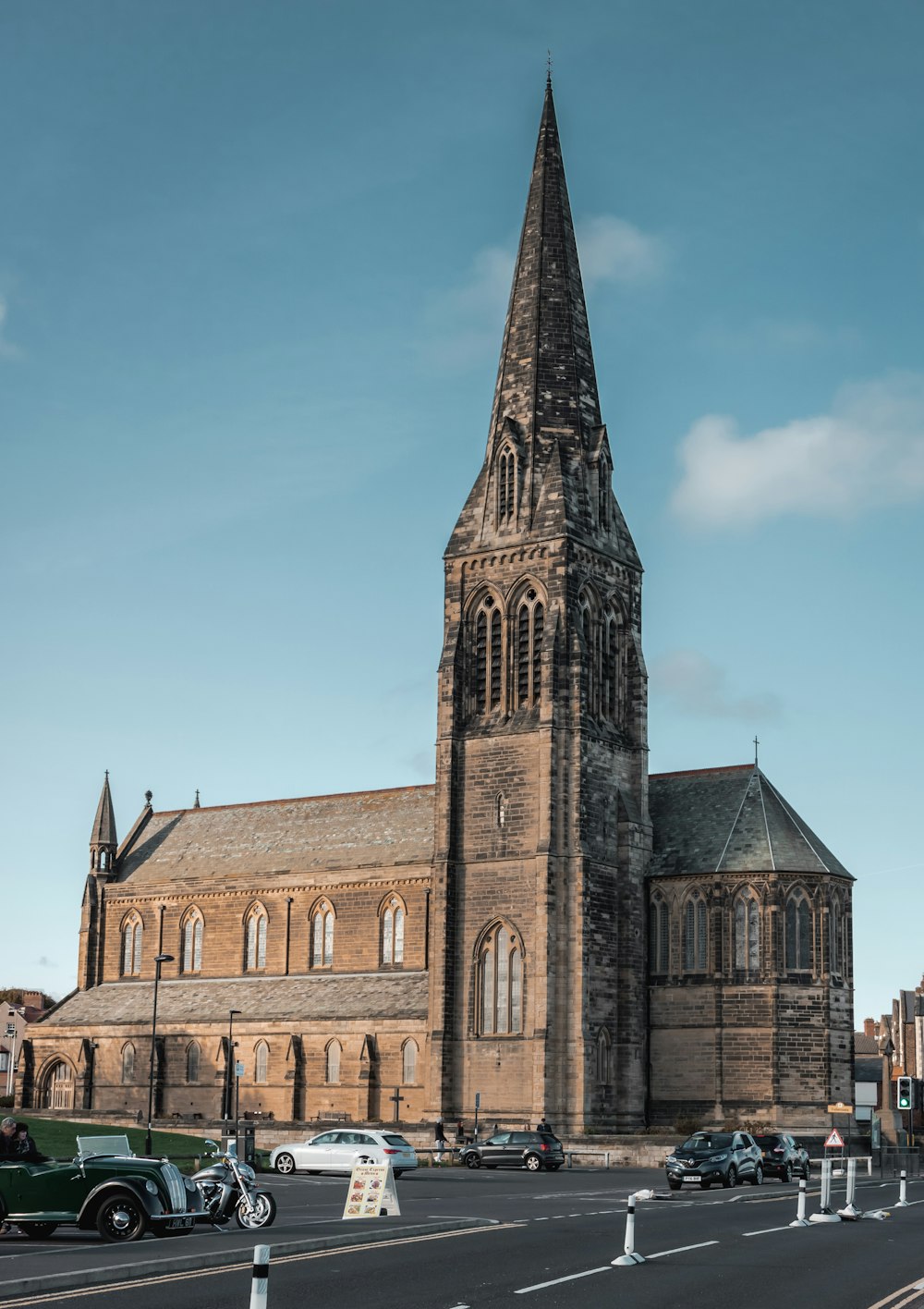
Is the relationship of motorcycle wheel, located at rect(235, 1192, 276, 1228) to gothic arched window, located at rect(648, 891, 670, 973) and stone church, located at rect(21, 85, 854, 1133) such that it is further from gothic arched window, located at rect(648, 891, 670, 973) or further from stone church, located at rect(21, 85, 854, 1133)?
gothic arched window, located at rect(648, 891, 670, 973)

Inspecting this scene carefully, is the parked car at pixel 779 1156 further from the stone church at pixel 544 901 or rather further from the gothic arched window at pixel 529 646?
the gothic arched window at pixel 529 646

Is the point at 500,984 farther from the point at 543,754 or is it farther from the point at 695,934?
the point at 543,754

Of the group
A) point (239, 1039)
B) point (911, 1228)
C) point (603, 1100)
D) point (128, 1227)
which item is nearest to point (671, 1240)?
point (911, 1228)

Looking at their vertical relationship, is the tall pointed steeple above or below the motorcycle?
above

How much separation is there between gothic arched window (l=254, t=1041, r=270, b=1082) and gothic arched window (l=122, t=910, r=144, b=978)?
12932 mm

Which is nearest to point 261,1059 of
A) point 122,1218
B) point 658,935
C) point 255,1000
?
point 255,1000

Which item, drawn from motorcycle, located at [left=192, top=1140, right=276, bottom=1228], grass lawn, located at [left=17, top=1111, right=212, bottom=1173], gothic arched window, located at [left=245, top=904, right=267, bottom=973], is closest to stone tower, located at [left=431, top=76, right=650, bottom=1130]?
grass lawn, located at [left=17, top=1111, right=212, bottom=1173]

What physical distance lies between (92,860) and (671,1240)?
2619 inches

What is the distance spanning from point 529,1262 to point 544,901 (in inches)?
1705

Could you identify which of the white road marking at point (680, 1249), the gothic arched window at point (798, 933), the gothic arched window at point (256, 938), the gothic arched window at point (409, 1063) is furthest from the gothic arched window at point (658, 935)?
the white road marking at point (680, 1249)

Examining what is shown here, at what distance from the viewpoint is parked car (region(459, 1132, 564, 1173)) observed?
53938 mm

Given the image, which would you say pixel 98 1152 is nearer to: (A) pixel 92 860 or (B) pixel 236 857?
(B) pixel 236 857

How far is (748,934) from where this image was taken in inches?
2694

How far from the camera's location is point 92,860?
291ft
